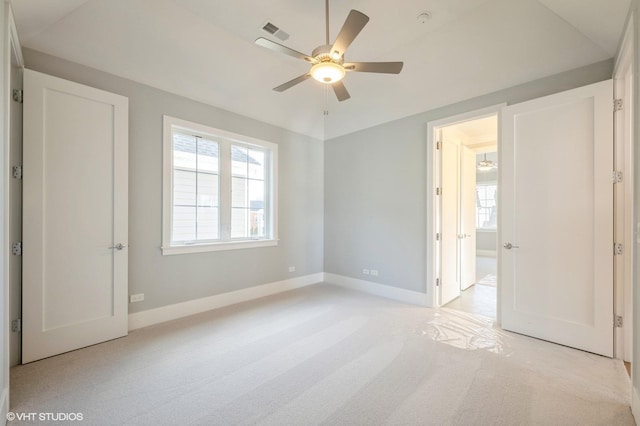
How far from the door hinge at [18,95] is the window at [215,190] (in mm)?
1214

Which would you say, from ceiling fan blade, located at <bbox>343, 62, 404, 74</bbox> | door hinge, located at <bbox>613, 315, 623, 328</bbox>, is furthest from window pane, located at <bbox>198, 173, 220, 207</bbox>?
door hinge, located at <bbox>613, 315, 623, 328</bbox>

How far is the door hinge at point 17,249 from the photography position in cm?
234

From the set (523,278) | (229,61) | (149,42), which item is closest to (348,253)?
(523,278)

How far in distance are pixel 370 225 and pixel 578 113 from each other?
289 centimetres

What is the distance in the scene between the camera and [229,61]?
3.31m

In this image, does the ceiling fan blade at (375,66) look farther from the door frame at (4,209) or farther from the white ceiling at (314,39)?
the door frame at (4,209)

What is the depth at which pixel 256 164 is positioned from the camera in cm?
451

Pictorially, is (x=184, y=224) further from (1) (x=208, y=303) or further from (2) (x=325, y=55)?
(2) (x=325, y=55)

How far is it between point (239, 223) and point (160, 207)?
120 cm

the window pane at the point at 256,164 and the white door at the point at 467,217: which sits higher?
the window pane at the point at 256,164

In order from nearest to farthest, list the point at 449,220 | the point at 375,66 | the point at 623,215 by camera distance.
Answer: the point at 375,66 < the point at 623,215 < the point at 449,220

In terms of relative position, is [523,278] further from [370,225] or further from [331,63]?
[331,63]

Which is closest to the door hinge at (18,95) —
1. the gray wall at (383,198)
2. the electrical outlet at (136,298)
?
the electrical outlet at (136,298)

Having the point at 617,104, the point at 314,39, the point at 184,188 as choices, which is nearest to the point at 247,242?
the point at 184,188
